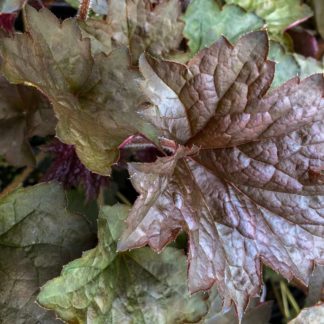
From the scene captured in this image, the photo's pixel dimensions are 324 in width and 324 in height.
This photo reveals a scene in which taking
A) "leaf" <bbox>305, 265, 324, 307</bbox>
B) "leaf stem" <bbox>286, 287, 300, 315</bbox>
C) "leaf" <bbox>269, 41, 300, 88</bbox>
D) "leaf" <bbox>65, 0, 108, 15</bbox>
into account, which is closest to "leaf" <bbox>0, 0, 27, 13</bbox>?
"leaf" <bbox>65, 0, 108, 15</bbox>

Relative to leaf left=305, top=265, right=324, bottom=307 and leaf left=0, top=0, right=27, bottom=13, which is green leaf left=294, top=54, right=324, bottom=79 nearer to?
leaf left=305, top=265, right=324, bottom=307

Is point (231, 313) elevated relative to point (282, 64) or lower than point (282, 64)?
lower

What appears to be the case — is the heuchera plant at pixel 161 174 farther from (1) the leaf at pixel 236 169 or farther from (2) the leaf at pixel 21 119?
(2) the leaf at pixel 21 119

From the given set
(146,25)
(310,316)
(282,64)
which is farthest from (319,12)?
(310,316)

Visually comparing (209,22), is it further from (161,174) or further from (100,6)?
(161,174)

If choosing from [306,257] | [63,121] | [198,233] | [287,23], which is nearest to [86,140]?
[63,121]

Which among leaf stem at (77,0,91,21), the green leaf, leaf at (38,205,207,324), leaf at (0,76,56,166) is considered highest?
leaf stem at (77,0,91,21)

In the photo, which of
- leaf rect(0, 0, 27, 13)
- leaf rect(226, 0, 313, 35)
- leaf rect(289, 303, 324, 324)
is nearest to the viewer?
leaf rect(0, 0, 27, 13)
